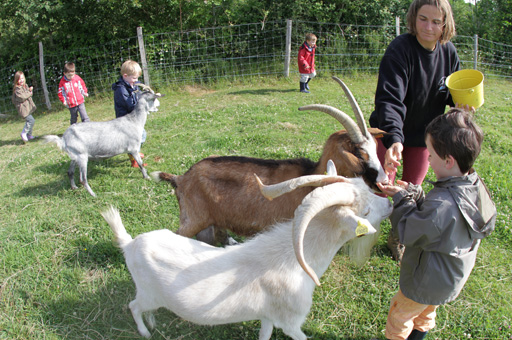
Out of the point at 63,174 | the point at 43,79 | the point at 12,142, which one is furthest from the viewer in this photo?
the point at 43,79

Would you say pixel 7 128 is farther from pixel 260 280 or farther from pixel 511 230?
pixel 511 230

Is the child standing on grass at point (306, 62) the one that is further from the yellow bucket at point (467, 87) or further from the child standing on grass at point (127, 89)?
the yellow bucket at point (467, 87)

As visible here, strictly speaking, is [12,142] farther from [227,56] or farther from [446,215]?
[446,215]

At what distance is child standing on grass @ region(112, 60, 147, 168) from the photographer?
5883 mm

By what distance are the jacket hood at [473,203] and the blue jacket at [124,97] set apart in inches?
208

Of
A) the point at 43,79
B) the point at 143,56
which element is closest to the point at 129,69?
the point at 143,56

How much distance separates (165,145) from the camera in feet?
21.1

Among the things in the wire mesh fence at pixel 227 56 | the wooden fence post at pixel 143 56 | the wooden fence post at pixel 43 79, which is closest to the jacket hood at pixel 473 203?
the wire mesh fence at pixel 227 56

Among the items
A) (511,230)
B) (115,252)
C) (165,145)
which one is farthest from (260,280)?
(165,145)

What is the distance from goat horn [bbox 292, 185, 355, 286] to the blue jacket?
4.76 m

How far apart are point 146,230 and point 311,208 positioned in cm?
273

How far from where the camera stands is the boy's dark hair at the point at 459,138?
1.98 meters

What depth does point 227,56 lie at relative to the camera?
42.1ft

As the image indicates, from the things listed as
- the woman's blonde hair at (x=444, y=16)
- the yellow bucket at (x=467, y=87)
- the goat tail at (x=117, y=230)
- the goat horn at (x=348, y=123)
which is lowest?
the goat tail at (x=117, y=230)
